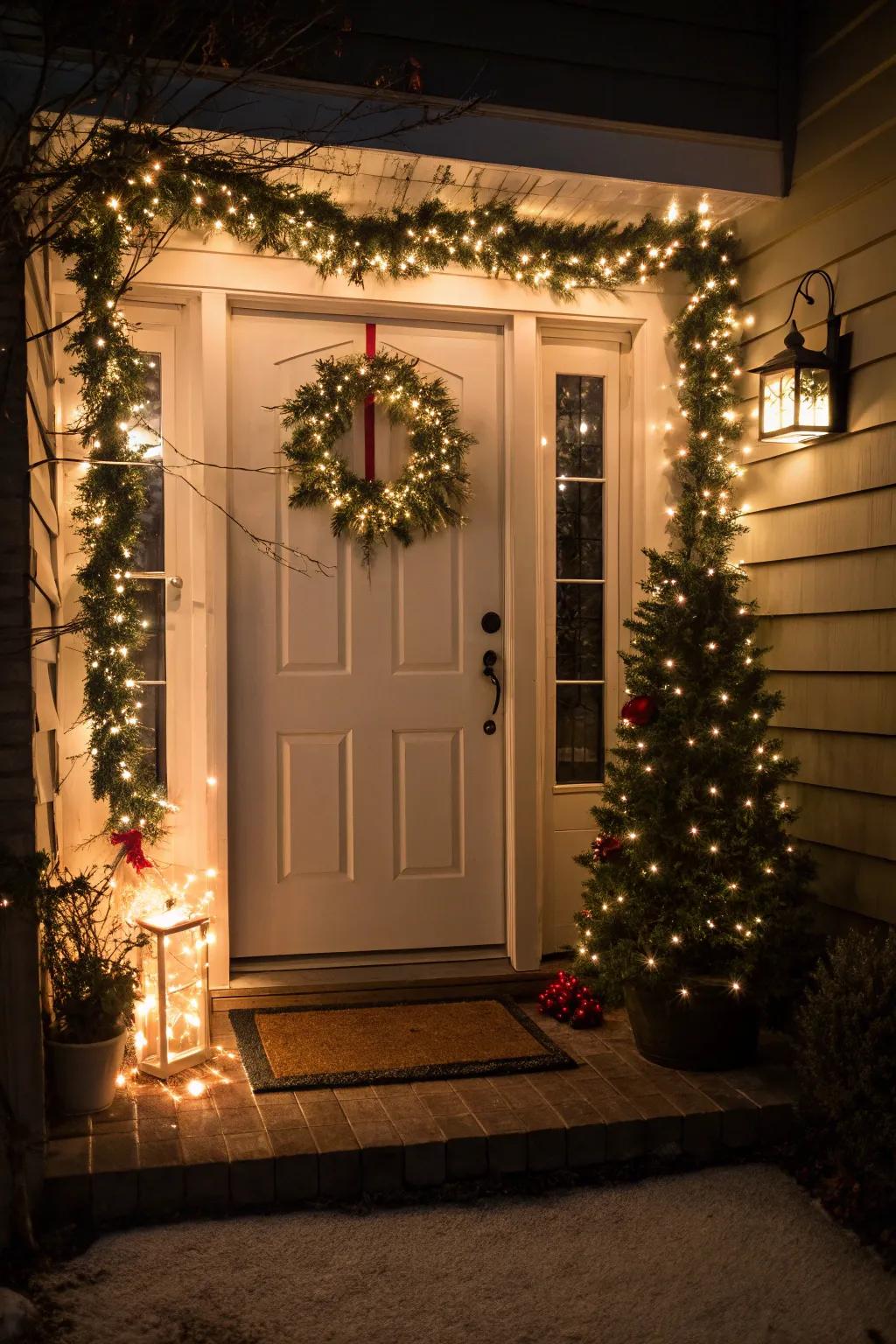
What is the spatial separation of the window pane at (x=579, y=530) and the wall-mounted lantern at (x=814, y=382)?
85cm

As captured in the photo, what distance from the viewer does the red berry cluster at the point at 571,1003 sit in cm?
349

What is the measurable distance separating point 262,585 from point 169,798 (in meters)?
0.74

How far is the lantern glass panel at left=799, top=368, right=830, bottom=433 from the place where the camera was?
3.27 metres

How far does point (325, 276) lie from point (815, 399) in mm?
1544

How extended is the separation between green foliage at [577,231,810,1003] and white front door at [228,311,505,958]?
2.11 feet

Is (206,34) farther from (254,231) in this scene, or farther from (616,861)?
(616,861)

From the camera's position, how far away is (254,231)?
3.53 meters

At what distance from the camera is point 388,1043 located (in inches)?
131

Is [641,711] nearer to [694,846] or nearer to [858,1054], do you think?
[694,846]

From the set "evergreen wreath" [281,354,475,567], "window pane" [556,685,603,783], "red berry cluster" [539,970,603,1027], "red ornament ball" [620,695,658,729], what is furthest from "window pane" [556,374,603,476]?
"red berry cluster" [539,970,603,1027]

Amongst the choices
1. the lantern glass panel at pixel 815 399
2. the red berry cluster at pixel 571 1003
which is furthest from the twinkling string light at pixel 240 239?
the red berry cluster at pixel 571 1003

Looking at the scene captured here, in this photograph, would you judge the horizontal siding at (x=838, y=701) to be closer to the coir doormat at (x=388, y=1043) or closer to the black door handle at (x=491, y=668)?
the black door handle at (x=491, y=668)

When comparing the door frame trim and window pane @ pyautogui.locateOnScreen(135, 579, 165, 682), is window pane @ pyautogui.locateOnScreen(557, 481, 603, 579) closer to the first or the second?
the door frame trim

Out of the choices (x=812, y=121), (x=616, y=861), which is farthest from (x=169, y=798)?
(x=812, y=121)
